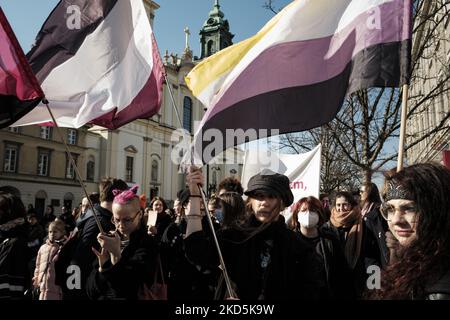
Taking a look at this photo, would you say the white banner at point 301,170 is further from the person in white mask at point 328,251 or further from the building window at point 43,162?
the building window at point 43,162

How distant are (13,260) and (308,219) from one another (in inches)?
108

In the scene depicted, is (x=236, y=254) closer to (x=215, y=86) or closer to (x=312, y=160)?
(x=215, y=86)

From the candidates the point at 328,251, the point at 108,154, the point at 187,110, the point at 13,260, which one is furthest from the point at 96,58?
the point at 187,110

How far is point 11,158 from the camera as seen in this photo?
35.1 meters

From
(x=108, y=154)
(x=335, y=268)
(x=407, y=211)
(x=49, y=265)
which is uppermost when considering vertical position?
(x=108, y=154)

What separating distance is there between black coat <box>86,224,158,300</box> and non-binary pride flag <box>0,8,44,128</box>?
150 centimetres

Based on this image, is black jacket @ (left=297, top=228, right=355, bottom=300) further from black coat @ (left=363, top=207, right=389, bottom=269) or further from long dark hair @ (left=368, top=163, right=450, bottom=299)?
long dark hair @ (left=368, top=163, right=450, bottom=299)

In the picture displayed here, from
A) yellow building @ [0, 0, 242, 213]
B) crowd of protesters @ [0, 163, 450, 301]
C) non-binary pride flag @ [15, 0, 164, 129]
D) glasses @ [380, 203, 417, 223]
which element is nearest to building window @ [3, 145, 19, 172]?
yellow building @ [0, 0, 242, 213]

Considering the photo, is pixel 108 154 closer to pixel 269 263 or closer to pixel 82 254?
pixel 82 254

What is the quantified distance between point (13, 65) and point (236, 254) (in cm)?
242

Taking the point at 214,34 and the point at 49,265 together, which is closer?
the point at 49,265

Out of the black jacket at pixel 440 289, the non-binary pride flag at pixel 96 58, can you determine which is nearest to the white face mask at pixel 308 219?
the non-binary pride flag at pixel 96 58

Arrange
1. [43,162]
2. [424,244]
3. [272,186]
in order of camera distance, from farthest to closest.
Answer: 1. [43,162]
2. [272,186]
3. [424,244]
